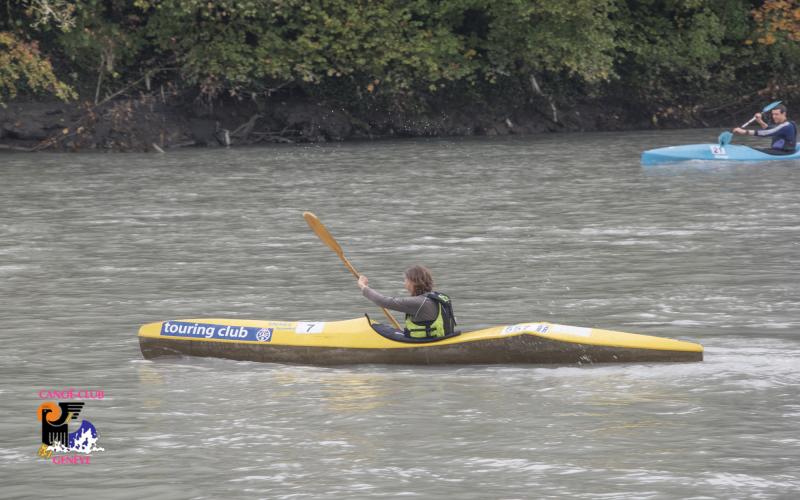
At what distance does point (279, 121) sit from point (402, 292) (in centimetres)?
1995

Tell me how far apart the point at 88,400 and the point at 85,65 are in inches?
922

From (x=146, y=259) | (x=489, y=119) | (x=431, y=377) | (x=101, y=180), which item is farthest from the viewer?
(x=489, y=119)

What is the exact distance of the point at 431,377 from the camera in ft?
32.1

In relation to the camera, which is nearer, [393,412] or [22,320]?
[393,412]

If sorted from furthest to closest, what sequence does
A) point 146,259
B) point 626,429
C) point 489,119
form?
point 489,119 < point 146,259 < point 626,429

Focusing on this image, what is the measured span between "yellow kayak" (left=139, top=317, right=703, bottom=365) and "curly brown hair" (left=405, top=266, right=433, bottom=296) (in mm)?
339

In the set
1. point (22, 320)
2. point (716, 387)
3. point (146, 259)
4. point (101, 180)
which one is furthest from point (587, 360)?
point (101, 180)

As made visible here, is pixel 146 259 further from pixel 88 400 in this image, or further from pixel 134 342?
pixel 88 400

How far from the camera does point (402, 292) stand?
1319 cm

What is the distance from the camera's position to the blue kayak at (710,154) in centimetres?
2502

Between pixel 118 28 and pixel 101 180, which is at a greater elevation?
pixel 118 28

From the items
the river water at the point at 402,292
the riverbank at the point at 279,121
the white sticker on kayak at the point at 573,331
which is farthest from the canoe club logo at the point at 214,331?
the riverbank at the point at 279,121

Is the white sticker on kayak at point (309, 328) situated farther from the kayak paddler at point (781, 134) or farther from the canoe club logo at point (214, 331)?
the kayak paddler at point (781, 134)

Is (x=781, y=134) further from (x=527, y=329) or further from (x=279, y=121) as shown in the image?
(x=527, y=329)
